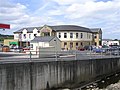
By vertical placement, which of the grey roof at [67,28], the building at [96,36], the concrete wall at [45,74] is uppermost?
the grey roof at [67,28]

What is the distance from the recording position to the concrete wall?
17.6 m

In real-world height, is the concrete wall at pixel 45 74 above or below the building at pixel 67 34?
below

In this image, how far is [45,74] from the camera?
21281 millimetres

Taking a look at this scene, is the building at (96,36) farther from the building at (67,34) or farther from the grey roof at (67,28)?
the grey roof at (67,28)

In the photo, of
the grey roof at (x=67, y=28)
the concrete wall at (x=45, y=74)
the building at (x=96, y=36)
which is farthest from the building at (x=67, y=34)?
the concrete wall at (x=45, y=74)

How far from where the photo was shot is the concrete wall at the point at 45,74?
694 inches

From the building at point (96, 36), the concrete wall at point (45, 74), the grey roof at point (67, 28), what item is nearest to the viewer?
the concrete wall at point (45, 74)

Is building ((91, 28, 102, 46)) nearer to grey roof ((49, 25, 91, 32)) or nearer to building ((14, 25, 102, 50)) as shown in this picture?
building ((14, 25, 102, 50))

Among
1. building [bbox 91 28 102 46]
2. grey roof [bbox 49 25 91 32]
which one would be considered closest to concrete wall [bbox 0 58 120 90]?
grey roof [bbox 49 25 91 32]

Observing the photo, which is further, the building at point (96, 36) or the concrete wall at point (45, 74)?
the building at point (96, 36)

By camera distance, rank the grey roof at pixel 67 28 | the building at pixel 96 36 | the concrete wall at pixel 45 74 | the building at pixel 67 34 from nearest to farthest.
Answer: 1. the concrete wall at pixel 45 74
2. the building at pixel 67 34
3. the grey roof at pixel 67 28
4. the building at pixel 96 36

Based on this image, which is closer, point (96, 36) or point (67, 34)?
point (67, 34)

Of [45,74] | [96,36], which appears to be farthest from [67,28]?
[45,74]

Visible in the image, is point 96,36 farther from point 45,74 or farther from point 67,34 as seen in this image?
point 45,74
